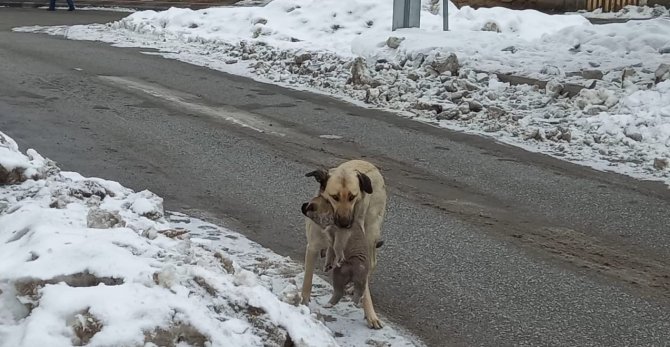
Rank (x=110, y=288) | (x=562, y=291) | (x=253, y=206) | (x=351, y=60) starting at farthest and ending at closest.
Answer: (x=351, y=60)
(x=253, y=206)
(x=562, y=291)
(x=110, y=288)

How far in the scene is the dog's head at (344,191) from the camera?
4.60 m

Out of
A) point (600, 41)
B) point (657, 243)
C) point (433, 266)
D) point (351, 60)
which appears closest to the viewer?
point (433, 266)

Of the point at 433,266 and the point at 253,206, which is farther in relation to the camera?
the point at 253,206

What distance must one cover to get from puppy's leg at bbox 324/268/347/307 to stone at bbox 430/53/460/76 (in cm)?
853

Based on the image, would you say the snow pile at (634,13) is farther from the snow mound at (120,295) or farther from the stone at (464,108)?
the snow mound at (120,295)

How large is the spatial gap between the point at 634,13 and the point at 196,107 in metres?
14.8

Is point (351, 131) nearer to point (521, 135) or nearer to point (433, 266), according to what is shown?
point (521, 135)

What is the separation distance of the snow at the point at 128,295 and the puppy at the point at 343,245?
1.00ft

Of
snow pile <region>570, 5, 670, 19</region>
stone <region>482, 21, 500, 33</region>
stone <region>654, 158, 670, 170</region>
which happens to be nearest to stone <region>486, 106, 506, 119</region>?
stone <region>654, 158, 670, 170</region>

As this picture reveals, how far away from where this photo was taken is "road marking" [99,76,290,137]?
10305mm

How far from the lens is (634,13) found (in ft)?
74.1

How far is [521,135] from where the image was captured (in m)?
10.0

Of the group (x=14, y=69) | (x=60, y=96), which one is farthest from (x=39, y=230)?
(x=14, y=69)

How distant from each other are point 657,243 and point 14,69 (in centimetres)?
1072
